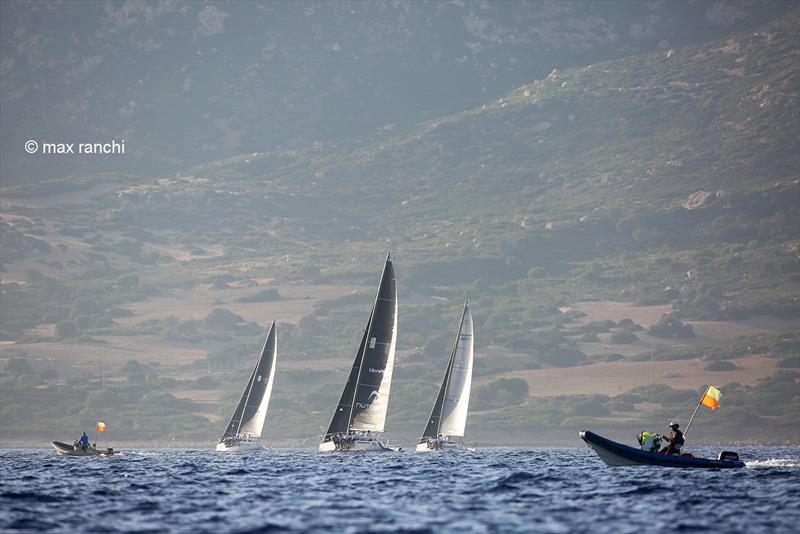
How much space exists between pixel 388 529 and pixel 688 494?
730 inches

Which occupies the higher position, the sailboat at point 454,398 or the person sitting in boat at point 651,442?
the sailboat at point 454,398

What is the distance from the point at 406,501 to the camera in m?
56.9

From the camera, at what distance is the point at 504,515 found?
5106 cm

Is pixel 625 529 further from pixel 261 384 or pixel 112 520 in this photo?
pixel 261 384

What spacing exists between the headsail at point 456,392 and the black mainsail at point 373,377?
18818 mm

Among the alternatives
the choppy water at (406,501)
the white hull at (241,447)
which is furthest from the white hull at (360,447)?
the choppy water at (406,501)

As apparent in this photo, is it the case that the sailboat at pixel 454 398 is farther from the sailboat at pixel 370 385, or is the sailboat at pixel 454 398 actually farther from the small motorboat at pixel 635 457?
the small motorboat at pixel 635 457

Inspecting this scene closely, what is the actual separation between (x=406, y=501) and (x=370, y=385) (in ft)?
188

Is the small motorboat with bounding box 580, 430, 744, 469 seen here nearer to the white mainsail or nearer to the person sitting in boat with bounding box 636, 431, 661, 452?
the person sitting in boat with bounding box 636, 431, 661, 452

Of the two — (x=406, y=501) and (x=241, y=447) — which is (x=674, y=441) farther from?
(x=241, y=447)

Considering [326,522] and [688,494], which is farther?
[688,494]

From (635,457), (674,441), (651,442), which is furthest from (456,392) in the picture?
(674,441)

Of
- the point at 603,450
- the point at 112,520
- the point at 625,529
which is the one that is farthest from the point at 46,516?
the point at 603,450

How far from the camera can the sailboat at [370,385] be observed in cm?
11325
